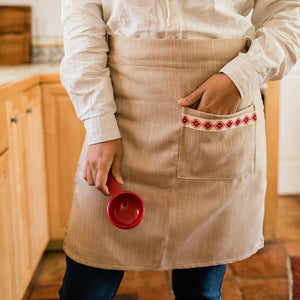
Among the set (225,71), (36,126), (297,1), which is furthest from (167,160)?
(36,126)

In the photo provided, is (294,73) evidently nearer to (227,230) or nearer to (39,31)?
(39,31)

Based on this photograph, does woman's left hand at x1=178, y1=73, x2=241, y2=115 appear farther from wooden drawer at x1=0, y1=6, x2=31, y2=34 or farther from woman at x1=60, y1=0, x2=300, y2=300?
wooden drawer at x1=0, y1=6, x2=31, y2=34

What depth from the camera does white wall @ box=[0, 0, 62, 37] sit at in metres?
2.57

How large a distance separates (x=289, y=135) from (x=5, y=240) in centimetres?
217

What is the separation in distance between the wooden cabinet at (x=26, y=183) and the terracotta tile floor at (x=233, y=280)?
121 millimetres

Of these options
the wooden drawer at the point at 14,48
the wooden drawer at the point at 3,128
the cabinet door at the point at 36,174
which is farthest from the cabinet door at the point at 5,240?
the wooden drawer at the point at 14,48

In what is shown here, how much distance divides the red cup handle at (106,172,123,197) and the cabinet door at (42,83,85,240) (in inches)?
43.7

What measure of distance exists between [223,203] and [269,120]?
1.20 meters

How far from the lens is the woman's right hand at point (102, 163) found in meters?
0.82

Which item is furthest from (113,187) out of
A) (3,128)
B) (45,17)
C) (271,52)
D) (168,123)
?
(45,17)

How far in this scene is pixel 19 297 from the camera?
148cm

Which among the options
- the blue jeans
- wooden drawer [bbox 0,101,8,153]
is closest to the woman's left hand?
the blue jeans

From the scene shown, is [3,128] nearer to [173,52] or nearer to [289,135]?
[173,52]

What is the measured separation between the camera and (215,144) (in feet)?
2.79
